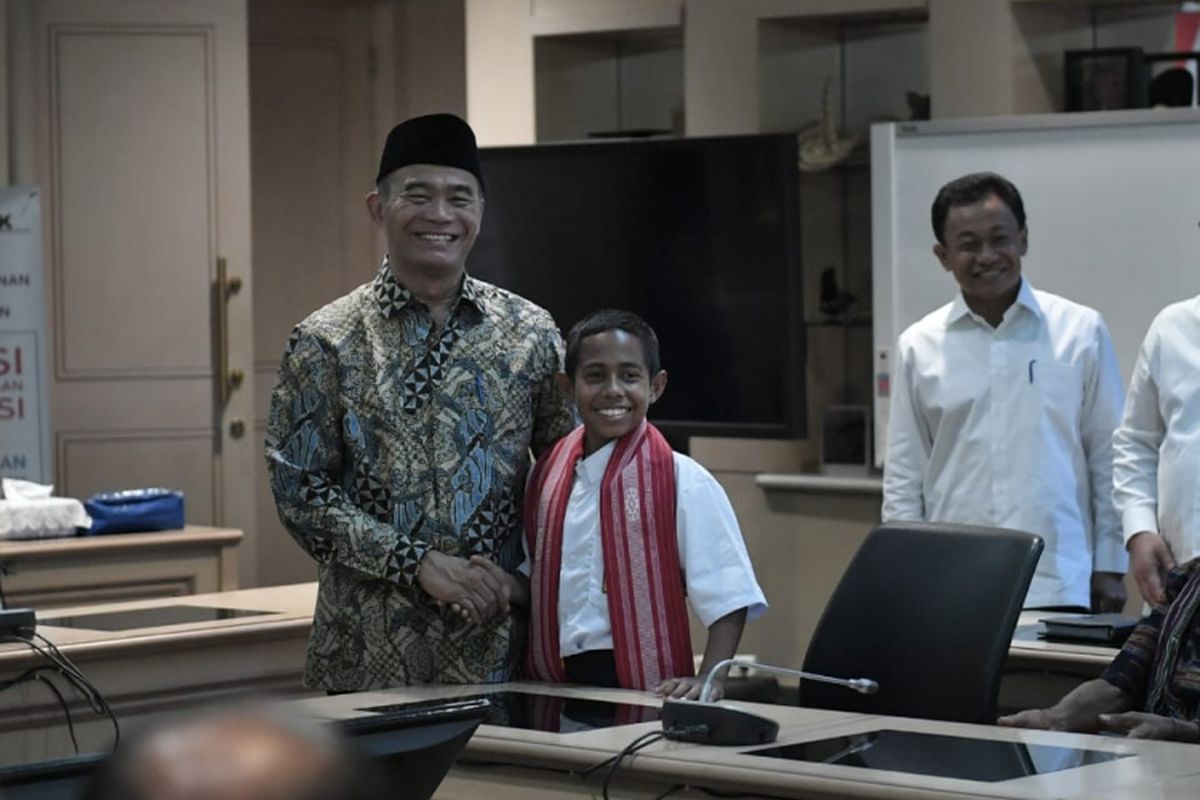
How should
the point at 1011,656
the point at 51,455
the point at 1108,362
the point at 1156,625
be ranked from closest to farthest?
1. the point at 1156,625
2. the point at 1011,656
3. the point at 1108,362
4. the point at 51,455

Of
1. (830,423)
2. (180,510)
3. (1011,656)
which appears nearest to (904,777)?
(1011,656)

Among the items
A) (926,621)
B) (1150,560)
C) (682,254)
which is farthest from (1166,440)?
(682,254)

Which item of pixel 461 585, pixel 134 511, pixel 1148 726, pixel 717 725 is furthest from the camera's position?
pixel 134 511

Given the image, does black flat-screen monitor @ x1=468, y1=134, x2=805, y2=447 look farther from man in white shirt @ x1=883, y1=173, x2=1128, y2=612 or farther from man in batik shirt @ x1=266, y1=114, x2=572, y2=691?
man in batik shirt @ x1=266, y1=114, x2=572, y2=691

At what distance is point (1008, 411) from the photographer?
404cm

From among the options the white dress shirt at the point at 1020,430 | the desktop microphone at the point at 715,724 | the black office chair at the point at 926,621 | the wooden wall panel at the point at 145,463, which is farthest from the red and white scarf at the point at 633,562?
the wooden wall panel at the point at 145,463

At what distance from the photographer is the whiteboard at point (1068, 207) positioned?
17.0 feet

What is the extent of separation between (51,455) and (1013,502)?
12.5 feet

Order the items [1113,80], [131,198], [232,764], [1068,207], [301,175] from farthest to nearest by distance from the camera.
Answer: [301,175], [131,198], [1113,80], [1068,207], [232,764]

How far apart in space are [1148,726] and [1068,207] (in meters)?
2.99

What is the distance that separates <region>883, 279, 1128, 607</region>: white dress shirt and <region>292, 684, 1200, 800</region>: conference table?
136cm

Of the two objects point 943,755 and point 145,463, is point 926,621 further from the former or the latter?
point 145,463

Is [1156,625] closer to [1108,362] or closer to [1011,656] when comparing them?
[1011,656]

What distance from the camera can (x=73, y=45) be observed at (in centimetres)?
695
